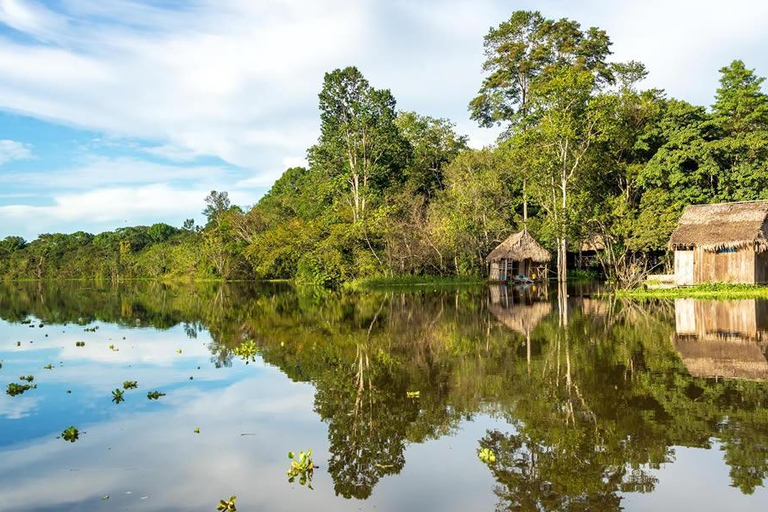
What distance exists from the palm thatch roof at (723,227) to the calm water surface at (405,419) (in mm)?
11642

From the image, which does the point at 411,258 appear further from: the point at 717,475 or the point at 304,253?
the point at 717,475

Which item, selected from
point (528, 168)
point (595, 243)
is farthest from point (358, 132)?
point (595, 243)

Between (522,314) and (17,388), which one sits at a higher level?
(522,314)

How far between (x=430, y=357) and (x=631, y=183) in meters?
28.9

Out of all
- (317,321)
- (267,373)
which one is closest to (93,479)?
(267,373)

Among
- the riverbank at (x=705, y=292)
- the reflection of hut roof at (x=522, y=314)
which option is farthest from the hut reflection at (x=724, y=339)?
the reflection of hut roof at (x=522, y=314)

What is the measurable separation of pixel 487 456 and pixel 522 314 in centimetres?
1351

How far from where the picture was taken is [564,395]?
27.9 feet

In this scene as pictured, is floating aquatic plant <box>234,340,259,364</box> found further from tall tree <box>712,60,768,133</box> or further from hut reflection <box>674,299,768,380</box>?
tall tree <box>712,60,768,133</box>

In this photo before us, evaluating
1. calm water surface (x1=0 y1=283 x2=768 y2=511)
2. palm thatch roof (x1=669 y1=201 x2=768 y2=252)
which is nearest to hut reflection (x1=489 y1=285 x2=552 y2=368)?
calm water surface (x1=0 y1=283 x2=768 y2=511)

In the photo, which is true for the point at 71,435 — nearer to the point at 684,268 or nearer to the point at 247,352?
the point at 247,352

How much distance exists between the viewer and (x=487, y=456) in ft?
20.5

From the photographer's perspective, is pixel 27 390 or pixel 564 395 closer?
pixel 564 395

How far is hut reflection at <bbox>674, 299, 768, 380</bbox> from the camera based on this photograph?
393 inches
